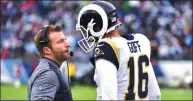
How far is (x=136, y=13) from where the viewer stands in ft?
83.6

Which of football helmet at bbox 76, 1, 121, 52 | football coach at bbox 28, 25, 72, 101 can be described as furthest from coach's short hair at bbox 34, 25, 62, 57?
football helmet at bbox 76, 1, 121, 52

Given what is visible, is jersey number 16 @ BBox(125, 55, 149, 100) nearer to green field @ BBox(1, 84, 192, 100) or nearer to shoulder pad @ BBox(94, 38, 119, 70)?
shoulder pad @ BBox(94, 38, 119, 70)

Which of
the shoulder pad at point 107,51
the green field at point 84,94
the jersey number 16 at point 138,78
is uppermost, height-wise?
the shoulder pad at point 107,51

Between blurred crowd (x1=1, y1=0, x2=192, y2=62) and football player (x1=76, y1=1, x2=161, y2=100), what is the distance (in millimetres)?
17508

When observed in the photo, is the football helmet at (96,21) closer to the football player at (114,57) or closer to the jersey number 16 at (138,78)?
the football player at (114,57)

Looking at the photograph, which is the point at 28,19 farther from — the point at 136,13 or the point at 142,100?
the point at 142,100

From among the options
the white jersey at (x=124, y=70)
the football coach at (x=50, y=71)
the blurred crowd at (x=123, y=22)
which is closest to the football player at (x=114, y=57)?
the white jersey at (x=124, y=70)

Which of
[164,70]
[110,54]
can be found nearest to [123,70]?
[110,54]

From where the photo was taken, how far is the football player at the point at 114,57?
4488 millimetres

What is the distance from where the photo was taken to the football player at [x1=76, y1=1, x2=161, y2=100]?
449 centimetres

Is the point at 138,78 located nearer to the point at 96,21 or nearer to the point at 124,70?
the point at 124,70

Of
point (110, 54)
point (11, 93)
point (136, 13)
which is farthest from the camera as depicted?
point (136, 13)

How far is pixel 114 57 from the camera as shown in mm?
4547

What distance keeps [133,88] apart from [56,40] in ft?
2.51
